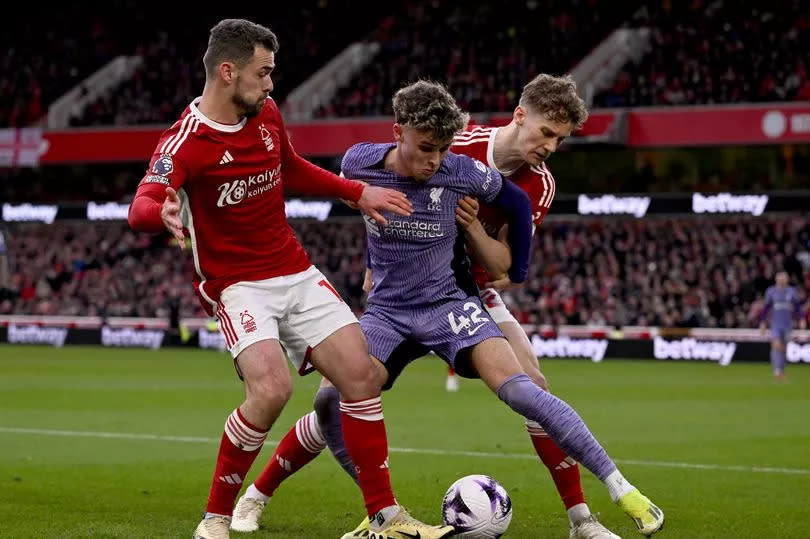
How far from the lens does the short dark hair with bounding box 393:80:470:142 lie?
6621 mm

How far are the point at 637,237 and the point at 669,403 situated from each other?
671 inches

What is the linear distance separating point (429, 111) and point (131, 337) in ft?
101

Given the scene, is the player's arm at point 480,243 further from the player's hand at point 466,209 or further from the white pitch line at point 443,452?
the white pitch line at point 443,452

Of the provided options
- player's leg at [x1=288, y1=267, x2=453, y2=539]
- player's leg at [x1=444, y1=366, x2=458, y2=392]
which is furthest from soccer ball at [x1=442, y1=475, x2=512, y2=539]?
player's leg at [x1=444, y1=366, x2=458, y2=392]

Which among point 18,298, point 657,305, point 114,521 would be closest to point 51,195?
point 18,298

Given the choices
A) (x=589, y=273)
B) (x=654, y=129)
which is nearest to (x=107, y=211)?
(x=589, y=273)

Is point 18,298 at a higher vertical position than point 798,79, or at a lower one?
lower

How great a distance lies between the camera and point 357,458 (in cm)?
680

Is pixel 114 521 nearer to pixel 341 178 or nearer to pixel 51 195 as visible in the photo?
pixel 341 178

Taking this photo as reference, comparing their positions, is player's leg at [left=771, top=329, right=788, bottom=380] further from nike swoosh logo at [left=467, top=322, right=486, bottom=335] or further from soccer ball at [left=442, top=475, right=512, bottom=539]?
nike swoosh logo at [left=467, top=322, right=486, bottom=335]

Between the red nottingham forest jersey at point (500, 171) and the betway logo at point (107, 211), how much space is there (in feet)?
99.3

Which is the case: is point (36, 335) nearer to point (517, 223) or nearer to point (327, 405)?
point (327, 405)

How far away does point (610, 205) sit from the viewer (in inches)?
1230

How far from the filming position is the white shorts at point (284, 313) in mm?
6738
